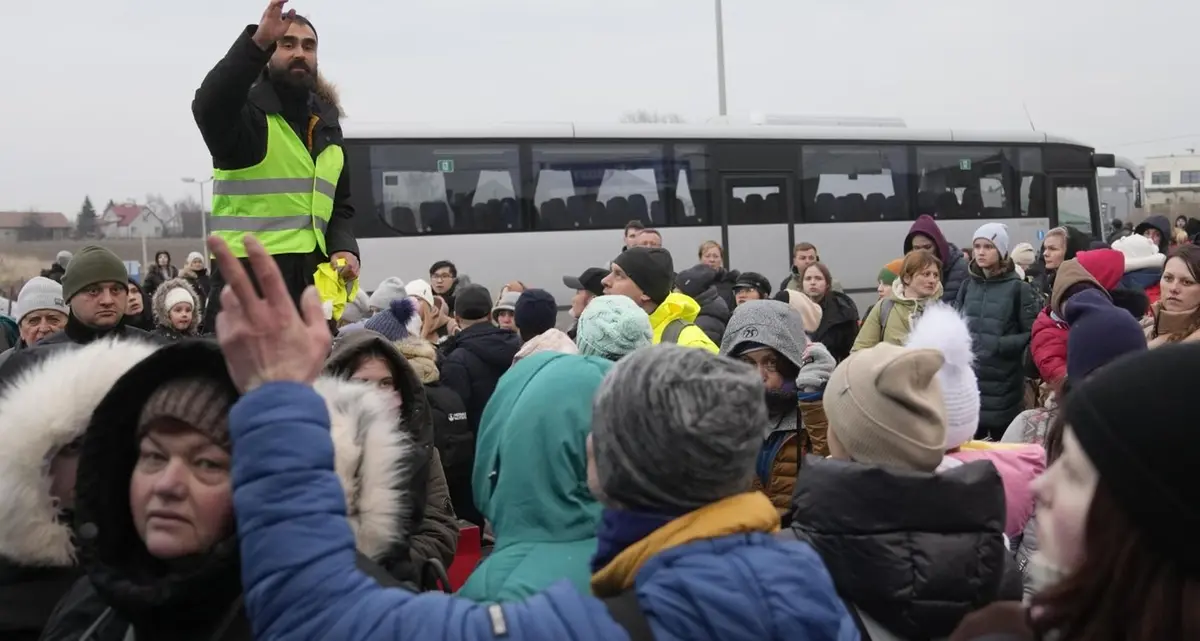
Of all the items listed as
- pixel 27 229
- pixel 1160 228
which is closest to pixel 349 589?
pixel 1160 228

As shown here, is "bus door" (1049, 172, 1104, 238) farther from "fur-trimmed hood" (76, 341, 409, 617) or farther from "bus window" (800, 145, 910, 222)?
"fur-trimmed hood" (76, 341, 409, 617)

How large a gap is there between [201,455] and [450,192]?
12927 mm

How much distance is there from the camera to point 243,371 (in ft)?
4.65

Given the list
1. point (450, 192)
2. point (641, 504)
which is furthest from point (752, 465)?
point (450, 192)

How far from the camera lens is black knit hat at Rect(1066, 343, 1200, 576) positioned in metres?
1.24

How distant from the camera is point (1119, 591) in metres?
1.30

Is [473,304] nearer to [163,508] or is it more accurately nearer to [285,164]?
[285,164]

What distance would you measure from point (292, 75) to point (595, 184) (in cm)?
1183

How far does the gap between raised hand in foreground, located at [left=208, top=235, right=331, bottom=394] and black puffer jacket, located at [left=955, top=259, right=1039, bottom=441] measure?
6.75 metres

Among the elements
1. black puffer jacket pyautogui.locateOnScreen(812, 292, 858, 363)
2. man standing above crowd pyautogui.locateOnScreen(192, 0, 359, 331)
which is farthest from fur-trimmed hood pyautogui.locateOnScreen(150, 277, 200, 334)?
black puffer jacket pyautogui.locateOnScreen(812, 292, 858, 363)

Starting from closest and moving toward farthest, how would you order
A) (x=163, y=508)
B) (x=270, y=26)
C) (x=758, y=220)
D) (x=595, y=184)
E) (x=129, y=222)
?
1. (x=163, y=508)
2. (x=270, y=26)
3. (x=595, y=184)
4. (x=758, y=220)
5. (x=129, y=222)

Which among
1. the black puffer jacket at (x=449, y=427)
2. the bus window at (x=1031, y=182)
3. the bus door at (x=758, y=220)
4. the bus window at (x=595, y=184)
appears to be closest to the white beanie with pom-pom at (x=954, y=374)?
the black puffer jacket at (x=449, y=427)

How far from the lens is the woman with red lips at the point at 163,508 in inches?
66.0

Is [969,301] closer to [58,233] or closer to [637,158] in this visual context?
[637,158]
